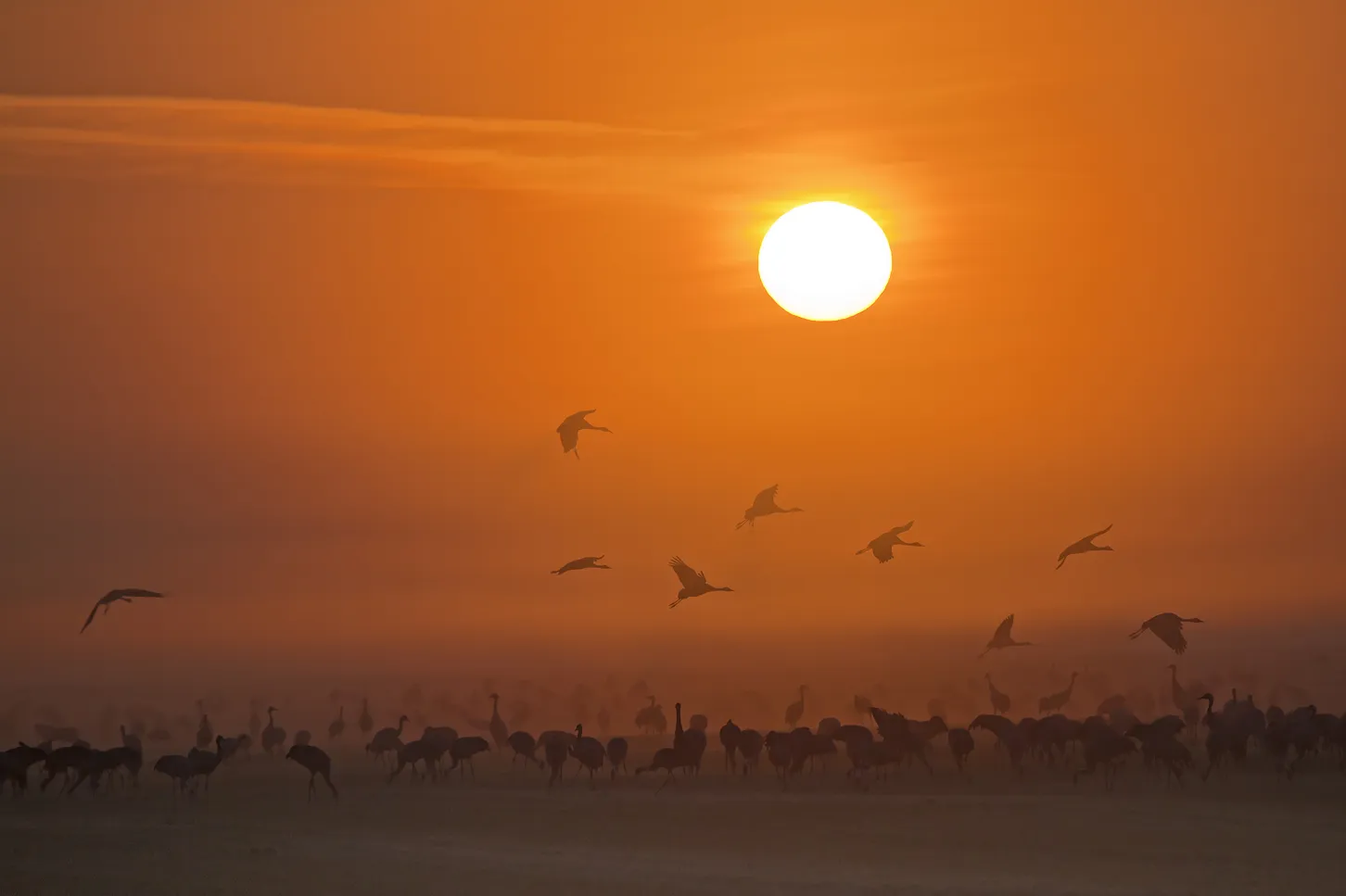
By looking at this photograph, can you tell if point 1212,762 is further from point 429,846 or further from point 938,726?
point 429,846

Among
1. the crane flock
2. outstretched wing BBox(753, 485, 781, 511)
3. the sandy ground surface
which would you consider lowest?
the sandy ground surface

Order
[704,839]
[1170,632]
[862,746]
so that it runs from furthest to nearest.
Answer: [862,746]
[1170,632]
[704,839]

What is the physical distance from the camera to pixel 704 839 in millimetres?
33281

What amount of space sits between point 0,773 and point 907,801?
76.5 ft

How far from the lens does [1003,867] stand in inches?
1162

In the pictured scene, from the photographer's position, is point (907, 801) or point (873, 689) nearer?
point (907, 801)

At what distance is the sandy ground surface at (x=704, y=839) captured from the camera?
27578 millimetres

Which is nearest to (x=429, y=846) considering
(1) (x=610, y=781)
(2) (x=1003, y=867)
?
(2) (x=1003, y=867)

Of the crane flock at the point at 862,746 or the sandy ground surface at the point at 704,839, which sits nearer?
the sandy ground surface at the point at 704,839

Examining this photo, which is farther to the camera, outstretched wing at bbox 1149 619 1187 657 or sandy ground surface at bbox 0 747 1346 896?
outstretched wing at bbox 1149 619 1187 657

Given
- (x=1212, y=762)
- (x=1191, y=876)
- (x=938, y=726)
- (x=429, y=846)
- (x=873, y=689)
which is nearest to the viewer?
(x=1191, y=876)

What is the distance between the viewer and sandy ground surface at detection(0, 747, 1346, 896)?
90.5ft

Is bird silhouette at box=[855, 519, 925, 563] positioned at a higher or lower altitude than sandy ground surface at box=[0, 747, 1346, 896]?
higher

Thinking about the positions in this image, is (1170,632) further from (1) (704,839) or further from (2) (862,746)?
(1) (704,839)
